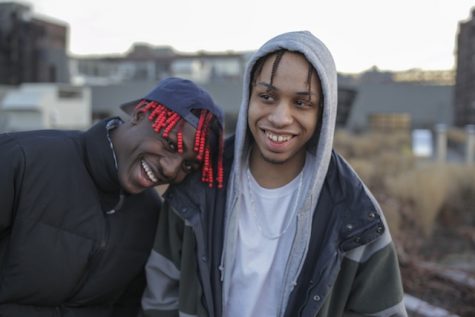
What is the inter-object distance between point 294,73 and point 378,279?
85cm

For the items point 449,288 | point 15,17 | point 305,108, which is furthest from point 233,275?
point 15,17

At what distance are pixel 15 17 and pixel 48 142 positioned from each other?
3168 cm

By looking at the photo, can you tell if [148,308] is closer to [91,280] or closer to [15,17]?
[91,280]

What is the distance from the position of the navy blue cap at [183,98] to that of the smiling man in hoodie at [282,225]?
16 cm

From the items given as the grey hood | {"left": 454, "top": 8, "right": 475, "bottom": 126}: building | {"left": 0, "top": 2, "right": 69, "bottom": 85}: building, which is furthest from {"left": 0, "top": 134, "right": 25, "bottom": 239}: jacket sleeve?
{"left": 0, "top": 2, "right": 69, "bottom": 85}: building

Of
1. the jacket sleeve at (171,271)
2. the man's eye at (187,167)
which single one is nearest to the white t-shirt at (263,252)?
the jacket sleeve at (171,271)

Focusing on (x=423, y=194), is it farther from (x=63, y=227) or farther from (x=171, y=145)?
(x=63, y=227)

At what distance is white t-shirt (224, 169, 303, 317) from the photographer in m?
2.14

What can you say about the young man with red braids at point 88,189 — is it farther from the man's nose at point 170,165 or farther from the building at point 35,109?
the building at point 35,109

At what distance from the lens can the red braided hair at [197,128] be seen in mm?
2148

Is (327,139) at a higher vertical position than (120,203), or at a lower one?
higher

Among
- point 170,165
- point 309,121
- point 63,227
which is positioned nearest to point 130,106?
point 170,165

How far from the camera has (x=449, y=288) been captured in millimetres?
4656

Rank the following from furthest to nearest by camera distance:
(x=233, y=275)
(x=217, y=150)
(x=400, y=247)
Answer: (x=400, y=247)
(x=217, y=150)
(x=233, y=275)
